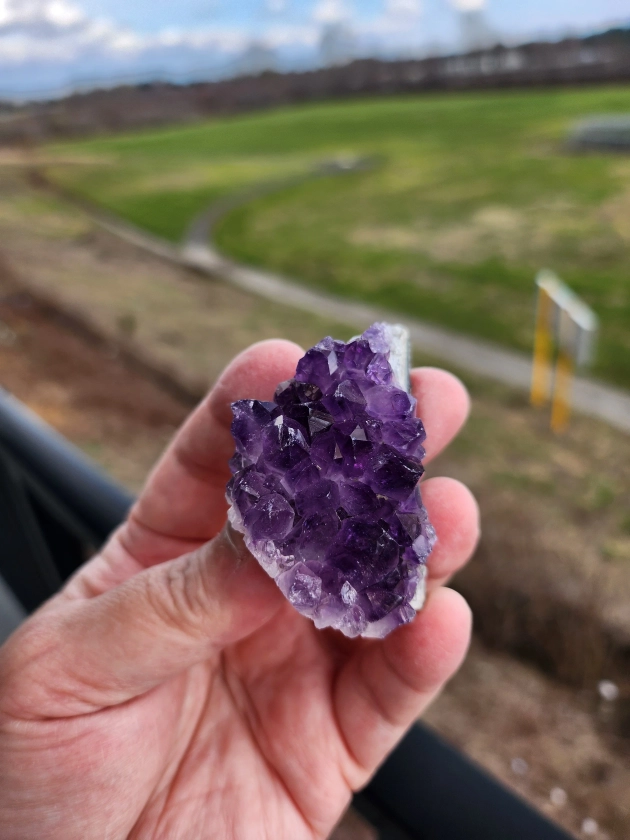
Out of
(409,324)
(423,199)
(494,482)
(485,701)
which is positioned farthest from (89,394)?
(423,199)

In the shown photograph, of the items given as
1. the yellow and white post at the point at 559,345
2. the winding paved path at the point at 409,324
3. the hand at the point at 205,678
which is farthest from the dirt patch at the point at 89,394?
the yellow and white post at the point at 559,345

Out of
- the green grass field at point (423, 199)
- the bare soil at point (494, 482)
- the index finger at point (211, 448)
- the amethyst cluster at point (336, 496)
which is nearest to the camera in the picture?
the amethyst cluster at point (336, 496)

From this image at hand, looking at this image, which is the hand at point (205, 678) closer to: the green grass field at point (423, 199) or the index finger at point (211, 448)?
the index finger at point (211, 448)

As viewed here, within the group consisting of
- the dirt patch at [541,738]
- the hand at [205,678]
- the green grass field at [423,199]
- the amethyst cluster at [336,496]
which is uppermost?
the amethyst cluster at [336,496]

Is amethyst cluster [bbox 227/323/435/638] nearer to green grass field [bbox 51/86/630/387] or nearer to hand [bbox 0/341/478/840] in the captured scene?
hand [bbox 0/341/478/840]

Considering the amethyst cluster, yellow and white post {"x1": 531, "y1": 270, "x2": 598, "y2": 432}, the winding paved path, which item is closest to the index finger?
the amethyst cluster

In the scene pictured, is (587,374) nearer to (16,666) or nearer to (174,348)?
(174,348)

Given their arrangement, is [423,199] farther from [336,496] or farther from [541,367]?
[336,496]

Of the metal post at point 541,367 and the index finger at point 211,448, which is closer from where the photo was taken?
the index finger at point 211,448

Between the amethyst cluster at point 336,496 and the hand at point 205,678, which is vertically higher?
the amethyst cluster at point 336,496
